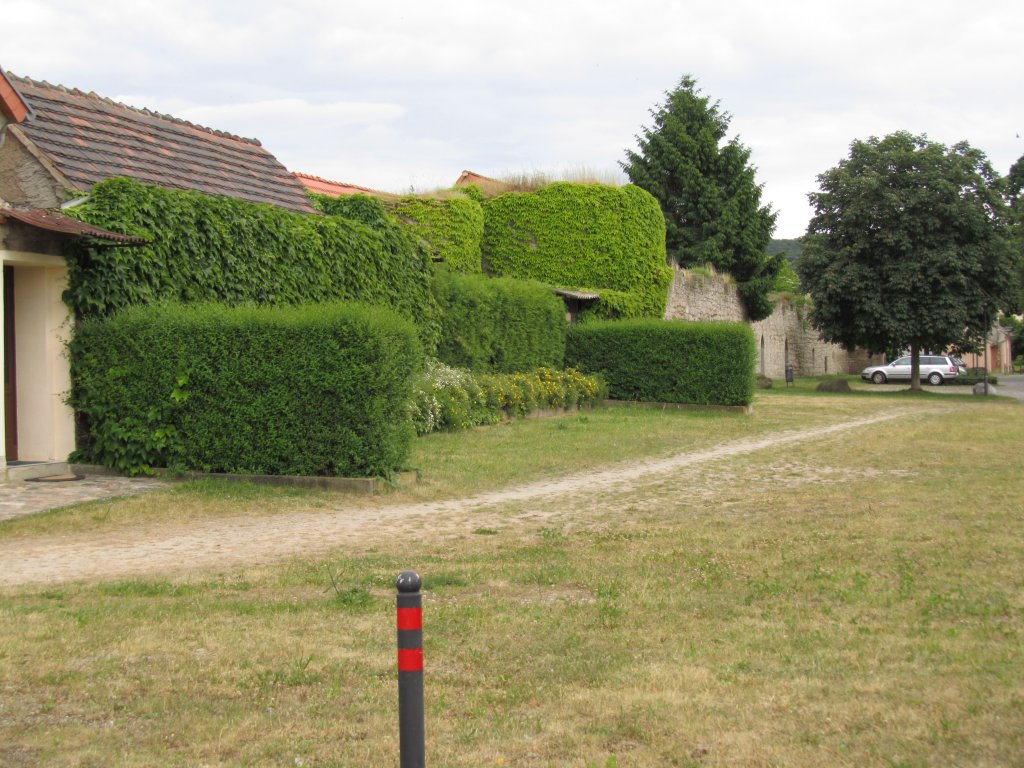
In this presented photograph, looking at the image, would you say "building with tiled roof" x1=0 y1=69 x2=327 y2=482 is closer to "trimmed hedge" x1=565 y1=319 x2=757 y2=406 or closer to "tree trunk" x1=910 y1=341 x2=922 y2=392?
"trimmed hedge" x1=565 y1=319 x2=757 y2=406

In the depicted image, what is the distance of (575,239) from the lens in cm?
3111

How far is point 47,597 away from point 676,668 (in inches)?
168

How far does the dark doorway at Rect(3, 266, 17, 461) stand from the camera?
1268 cm

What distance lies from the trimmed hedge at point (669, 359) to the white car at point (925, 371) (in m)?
26.2

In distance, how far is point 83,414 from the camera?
12.9m

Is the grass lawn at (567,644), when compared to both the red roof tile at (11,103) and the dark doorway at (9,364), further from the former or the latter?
the red roof tile at (11,103)

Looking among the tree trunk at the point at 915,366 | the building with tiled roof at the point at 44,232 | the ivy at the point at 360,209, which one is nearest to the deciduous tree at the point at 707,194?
the tree trunk at the point at 915,366

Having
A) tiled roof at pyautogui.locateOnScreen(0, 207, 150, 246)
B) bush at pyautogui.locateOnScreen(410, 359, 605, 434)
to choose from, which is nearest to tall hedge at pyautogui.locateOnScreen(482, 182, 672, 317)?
bush at pyautogui.locateOnScreen(410, 359, 605, 434)

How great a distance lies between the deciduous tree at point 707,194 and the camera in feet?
141

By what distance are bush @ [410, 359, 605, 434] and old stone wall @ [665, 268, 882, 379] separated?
10072 millimetres

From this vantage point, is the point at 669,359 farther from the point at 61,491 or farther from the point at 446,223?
the point at 61,491

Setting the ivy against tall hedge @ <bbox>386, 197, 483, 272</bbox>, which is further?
tall hedge @ <bbox>386, 197, 483, 272</bbox>

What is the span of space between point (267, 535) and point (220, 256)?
236 inches

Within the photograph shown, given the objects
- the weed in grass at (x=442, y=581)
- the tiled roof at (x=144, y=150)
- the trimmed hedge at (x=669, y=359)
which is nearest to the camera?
the weed in grass at (x=442, y=581)
